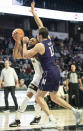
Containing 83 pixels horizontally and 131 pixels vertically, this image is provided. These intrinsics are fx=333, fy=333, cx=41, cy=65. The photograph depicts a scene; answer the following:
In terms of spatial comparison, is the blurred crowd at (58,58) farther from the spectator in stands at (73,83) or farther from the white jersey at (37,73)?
the white jersey at (37,73)

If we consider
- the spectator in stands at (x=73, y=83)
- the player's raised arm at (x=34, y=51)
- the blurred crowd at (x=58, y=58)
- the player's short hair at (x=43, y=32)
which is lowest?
the spectator in stands at (x=73, y=83)

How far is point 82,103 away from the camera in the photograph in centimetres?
1330

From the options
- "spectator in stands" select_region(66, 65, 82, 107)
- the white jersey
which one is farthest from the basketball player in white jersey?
"spectator in stands" select_region(66, 65, 82, 107)

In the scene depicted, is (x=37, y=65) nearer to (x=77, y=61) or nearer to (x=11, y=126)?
(x=11, y=126)

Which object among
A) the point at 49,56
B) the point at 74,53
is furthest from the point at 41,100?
the point at 74,53

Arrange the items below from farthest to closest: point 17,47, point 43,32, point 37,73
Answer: point 37,73
point 17,47
point 43,32

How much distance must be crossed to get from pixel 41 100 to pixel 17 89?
21.0 feet

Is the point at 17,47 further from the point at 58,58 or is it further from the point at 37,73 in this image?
the point at 58,58

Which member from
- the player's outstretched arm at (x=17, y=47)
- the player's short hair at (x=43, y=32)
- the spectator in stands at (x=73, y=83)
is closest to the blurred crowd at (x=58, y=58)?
the spectator in stands at (x=73, y=83)

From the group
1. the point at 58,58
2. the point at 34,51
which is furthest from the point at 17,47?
the point at 58,58

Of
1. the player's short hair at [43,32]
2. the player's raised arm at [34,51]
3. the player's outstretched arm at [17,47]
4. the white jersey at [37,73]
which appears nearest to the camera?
the player's raised arm at [34,51]

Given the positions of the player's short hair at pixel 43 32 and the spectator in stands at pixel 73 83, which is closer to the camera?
the player's short hair at pixel 43 32

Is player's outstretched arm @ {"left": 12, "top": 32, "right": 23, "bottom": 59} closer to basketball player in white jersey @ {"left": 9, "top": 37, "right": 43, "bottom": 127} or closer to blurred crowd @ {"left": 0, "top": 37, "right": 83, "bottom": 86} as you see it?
basketball player in white jersey @ {"left": 9, "top": 37, "right": 43, "bottom": 127}

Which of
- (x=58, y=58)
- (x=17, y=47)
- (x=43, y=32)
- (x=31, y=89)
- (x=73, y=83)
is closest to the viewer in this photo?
(x=43, y=32)
